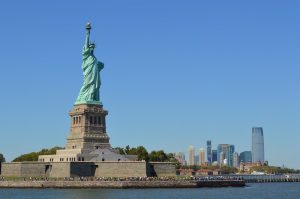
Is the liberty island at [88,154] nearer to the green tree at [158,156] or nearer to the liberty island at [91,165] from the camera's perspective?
the liberty island at [91,165]

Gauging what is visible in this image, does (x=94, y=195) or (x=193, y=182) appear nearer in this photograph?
(x=94, y=195)

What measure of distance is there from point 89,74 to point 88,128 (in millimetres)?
8681

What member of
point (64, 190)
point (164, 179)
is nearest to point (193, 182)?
point (164, 179)

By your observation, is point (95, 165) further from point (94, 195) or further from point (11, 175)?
point (94, 195)

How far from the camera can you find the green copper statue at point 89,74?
Answer: 98.4 metres

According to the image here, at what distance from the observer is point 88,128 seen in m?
95.3

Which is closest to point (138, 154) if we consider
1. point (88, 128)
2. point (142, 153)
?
point (142, 153)

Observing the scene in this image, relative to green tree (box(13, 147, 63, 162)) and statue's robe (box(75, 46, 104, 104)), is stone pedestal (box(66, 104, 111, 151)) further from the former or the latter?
green tree (box(13, 147, 63, 162))

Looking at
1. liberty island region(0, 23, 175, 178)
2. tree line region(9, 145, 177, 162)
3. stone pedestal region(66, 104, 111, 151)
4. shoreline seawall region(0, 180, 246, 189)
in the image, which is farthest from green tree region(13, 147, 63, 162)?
shoreline seawall region(0, 180, 246, 189)

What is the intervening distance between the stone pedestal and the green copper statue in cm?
190

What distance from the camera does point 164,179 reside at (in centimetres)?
8294

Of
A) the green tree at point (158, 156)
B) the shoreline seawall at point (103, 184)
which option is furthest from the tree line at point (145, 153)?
the shoreline seawall at point (103, 184)

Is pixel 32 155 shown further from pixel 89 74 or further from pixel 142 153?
pixel 89 74

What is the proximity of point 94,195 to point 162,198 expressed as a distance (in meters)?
7.97
